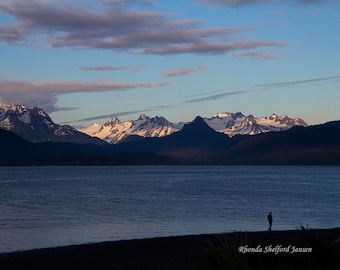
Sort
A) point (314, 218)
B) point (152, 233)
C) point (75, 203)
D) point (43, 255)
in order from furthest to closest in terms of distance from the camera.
Result: point (75, 203) < point (314, 218) < point (152, 233) < point (43, 255)

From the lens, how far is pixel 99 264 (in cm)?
3262

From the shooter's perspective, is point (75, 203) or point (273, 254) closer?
point (273, 254)

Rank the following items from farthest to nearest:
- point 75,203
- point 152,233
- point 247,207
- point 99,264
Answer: point 75,203 → point 247,207 → point 152,233 → point 99,264

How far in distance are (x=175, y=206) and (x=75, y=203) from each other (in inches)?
648

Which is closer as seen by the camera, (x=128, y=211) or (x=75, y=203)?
(x=128, y=211)

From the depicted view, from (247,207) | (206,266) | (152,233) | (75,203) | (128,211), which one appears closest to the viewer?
(206,266)

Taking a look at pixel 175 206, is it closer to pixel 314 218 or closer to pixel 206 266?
pixel 314 218

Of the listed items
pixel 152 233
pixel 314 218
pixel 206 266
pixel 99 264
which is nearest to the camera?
pixel 206 266

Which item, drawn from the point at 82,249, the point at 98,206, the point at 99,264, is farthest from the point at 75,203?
the point at 99,264

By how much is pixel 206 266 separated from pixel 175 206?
68.7 m

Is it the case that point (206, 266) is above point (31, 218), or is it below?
above

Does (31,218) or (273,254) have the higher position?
(273,254)

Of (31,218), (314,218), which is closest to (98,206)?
(31,218)

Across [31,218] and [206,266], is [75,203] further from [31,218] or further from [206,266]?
[206,266]
